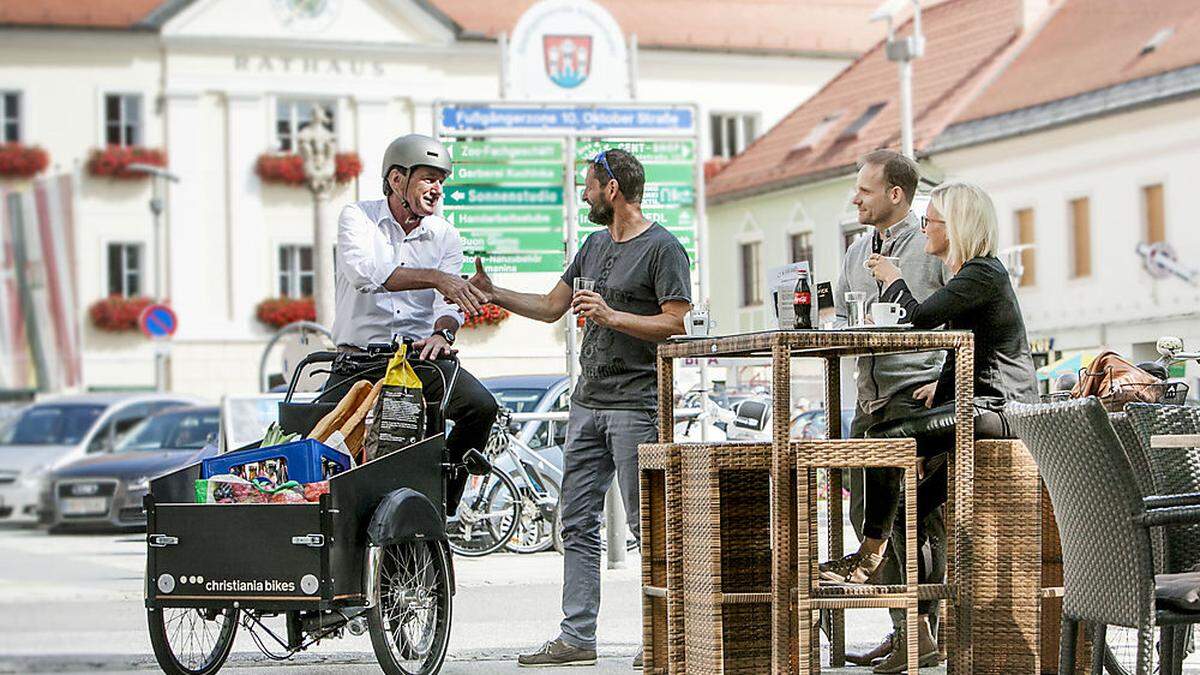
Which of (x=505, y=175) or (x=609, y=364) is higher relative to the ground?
(x=505, y=175)

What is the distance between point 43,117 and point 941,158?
21.7m

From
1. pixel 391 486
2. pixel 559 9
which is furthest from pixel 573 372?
pixel 391 486

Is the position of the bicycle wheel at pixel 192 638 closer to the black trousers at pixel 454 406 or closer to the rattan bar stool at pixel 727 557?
the black trousers at pixel 454 406

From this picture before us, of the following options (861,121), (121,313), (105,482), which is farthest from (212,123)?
(105,482)

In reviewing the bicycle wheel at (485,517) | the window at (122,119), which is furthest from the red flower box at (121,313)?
the bicycle wheel at (485,517)

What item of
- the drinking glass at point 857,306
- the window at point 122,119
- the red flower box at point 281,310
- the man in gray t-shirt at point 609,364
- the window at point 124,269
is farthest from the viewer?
the window at point 122,119

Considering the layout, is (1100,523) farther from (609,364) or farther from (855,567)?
(609,364)

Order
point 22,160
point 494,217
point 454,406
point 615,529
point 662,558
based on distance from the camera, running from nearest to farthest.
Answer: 1. point 662,558
2. point 454,406
3. point 615,529
4. point 494,217
5. point 22,160

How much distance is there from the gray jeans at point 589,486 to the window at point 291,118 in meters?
44.9

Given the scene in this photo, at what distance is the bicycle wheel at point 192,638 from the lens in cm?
783

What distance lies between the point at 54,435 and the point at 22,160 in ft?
82.6

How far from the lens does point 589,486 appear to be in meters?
8.79

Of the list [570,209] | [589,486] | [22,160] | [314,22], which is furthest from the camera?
[314,22]

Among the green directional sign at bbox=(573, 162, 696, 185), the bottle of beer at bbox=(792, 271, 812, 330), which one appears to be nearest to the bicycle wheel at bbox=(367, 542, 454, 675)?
the bottle of beer at bbox=(792, 271, 812, 330)
